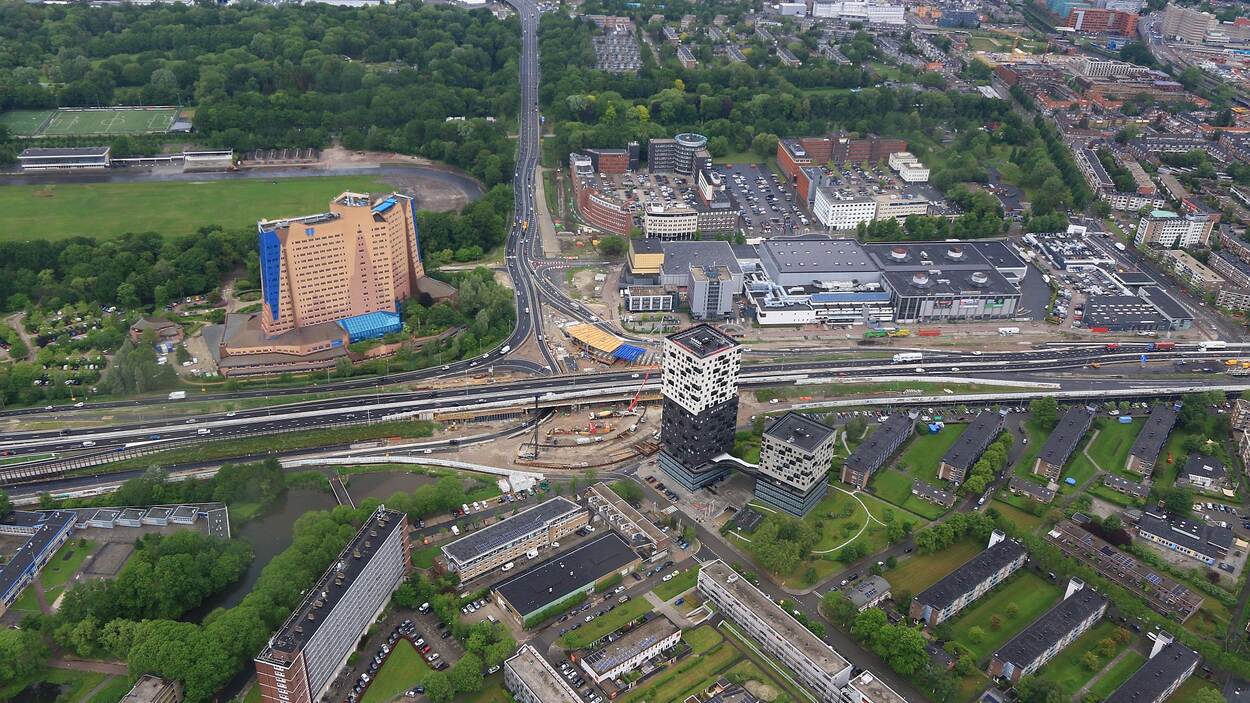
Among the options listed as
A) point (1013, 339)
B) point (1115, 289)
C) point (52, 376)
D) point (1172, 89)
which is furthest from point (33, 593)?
point (1172, 89)

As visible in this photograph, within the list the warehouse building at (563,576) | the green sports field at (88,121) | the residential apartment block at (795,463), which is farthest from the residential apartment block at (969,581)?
the green sports field at (88,121)

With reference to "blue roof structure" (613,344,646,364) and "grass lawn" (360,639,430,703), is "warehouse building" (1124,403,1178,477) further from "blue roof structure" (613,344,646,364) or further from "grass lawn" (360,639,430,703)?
"grass lawn" (360,639,430,703)

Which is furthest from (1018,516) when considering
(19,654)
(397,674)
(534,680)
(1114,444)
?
(19,654)

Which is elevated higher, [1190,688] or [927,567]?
[1190,688]

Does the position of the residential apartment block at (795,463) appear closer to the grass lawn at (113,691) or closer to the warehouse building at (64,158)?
the grass lawn at (113,691)

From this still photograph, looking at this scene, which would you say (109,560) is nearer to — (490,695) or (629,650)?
(490,695)

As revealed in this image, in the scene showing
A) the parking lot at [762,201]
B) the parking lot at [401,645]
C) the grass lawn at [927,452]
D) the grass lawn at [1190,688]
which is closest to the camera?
the parking lot at [401,645]

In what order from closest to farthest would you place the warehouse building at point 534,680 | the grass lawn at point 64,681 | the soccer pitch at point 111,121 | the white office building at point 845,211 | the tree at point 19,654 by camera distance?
the warehouse building at point 534,680 → the tree at point 19,654 → the grass lawn at point 64,681 → the white office building at point 845,211 → the soccer pitch at point 111,121
